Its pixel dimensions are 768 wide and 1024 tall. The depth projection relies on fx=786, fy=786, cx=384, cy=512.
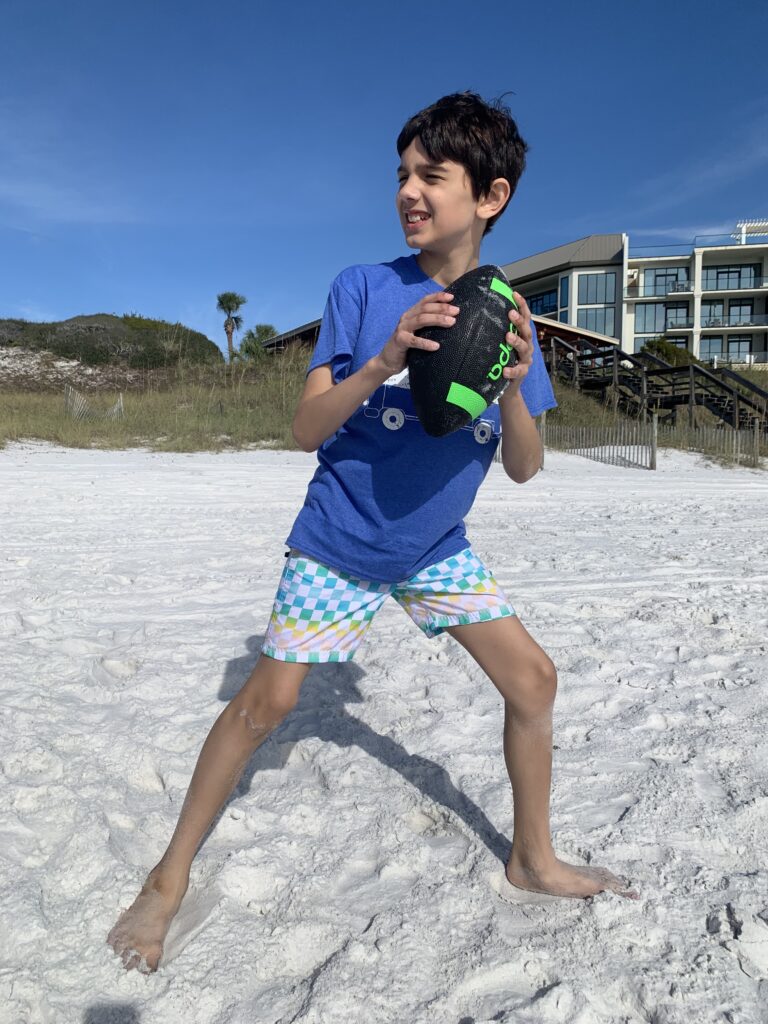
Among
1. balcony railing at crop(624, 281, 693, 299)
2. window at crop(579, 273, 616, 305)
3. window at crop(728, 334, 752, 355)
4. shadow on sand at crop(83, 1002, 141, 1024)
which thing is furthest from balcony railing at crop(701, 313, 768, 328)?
shadow on sand at crop(83, 1002, 141, 1024)

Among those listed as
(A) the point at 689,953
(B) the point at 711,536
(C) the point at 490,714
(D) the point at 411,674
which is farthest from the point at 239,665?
(B) the point at 711,536

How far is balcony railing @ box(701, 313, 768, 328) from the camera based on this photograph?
51938 millimetres

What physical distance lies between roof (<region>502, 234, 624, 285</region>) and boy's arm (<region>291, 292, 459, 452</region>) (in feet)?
175

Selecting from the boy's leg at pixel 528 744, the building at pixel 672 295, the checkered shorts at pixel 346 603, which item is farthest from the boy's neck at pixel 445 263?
the building at pixel 672 295

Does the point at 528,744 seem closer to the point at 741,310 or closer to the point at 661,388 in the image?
the point at 661,388

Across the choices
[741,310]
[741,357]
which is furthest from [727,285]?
[741,357]

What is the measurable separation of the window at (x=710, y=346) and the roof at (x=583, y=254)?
26.6 feet

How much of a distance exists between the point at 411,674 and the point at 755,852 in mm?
1584

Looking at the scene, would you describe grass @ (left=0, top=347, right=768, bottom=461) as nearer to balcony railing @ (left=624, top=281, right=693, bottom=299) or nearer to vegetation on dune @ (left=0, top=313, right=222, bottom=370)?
vegetation on dune @ (left=0, top=313, right=222, bottom=370)

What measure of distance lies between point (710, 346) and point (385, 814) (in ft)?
187

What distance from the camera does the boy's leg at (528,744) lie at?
1848mm

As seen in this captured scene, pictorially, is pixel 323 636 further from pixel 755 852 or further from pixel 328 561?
pixel 755 852

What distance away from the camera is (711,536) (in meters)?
6.96

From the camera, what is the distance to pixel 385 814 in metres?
2.35
